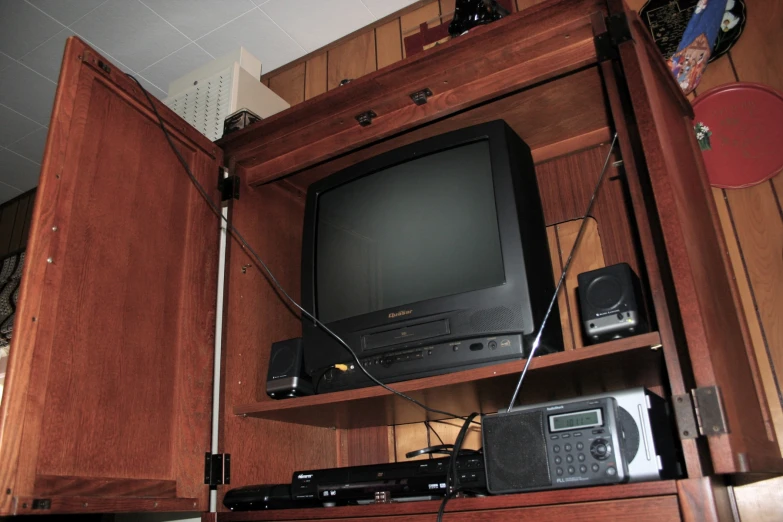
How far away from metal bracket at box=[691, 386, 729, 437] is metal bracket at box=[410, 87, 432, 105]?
0.86 m

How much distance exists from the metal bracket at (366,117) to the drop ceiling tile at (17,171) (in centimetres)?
225

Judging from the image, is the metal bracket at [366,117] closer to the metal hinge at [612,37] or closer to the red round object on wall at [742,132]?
the metal hinge at [612,37]

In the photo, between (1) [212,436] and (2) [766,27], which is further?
(2) [766,27]

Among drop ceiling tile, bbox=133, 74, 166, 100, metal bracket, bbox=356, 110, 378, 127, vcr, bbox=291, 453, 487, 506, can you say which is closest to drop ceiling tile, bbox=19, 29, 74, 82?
drop ceiling tile, bbox=133, 74, 166, 100

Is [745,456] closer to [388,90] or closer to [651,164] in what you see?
[651,164]

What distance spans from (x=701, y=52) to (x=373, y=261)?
3.14 feet

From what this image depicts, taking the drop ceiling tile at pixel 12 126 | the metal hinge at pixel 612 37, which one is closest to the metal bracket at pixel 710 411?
the metal hinge at pixel 612 37

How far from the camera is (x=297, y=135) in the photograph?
62.1 inches

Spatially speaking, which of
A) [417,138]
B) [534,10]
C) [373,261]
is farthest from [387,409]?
[534,10]

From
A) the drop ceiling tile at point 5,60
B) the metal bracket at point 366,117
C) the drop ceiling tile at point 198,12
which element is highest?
the drop ceiling tile at point 5,60

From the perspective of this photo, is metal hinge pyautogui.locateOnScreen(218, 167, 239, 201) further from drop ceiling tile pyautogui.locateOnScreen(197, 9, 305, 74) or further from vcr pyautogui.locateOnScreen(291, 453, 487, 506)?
drop ceiling tile pyautogui.locateOnScreen(197, 9, 305, 74)

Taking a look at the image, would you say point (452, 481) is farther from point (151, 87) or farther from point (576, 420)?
point (151, 87)

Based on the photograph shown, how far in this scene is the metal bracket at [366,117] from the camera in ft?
4.91

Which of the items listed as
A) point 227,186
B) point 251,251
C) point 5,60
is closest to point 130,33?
point 5,60
